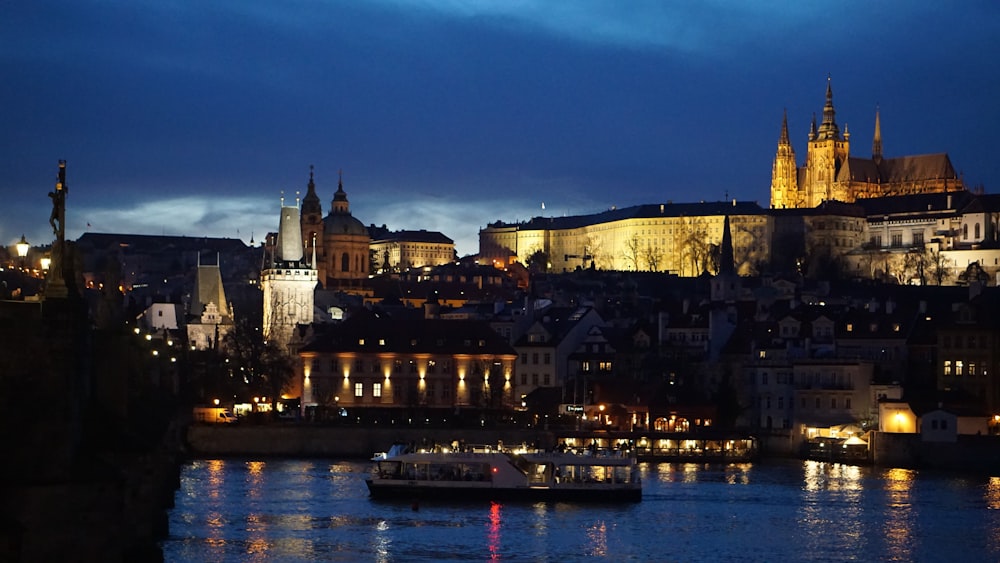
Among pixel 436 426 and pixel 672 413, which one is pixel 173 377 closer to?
pixel 436 426

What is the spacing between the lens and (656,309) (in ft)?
344

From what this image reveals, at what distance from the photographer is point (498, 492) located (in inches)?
2395

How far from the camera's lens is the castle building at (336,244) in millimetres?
177125

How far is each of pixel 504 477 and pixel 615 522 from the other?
8.51m

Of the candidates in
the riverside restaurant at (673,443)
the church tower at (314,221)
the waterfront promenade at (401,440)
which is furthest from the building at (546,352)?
the church tower at (314,221)

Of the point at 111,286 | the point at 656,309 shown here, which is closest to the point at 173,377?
the point at 111,286

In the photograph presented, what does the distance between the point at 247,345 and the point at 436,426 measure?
24.6 meters

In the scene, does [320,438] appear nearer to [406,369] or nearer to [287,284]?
[406,369]

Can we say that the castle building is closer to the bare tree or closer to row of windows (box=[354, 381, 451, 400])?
the bare tree

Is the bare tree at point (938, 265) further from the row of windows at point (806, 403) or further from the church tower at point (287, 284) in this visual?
the row of windows at point (806, 403)

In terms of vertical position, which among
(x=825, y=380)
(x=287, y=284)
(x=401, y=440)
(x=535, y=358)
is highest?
(x=287, y=284)

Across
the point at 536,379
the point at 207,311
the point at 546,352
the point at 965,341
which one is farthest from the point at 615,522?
the point at 207,311

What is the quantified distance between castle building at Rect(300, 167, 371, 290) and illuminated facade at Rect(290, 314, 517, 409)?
8153 centimetres

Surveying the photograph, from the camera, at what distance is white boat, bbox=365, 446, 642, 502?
60.2m
